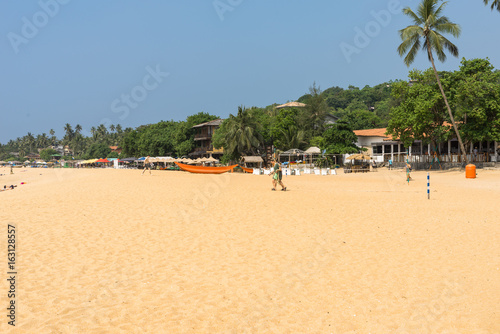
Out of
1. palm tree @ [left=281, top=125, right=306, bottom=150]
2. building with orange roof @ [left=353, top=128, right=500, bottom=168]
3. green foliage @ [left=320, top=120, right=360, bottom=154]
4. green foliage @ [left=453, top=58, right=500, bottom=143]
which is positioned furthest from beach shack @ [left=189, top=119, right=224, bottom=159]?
green foliage @ [left=453, top=58, right=500, bottom=143]

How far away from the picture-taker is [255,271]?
6785 mm

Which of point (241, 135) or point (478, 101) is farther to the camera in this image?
point (241, 135)

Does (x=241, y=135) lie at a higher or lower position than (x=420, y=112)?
lower

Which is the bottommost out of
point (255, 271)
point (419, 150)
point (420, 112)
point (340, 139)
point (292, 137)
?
point (255, 271)

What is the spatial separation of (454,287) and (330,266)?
2050mm

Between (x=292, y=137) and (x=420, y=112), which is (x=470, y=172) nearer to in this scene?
(x=420, y=112)

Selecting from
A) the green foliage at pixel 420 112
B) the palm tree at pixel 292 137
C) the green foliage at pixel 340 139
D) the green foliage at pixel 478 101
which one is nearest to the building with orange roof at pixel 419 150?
the green foliage at pixel 420 112

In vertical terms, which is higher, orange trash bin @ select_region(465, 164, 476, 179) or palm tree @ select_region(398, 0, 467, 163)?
palm tree @ select_region(398, 0, 467, 163)

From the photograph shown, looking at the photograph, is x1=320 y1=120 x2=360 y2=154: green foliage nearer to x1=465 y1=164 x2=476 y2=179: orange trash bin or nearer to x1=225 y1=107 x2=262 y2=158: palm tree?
x1=225 y1=107 x2=262 y2=158: palm tree

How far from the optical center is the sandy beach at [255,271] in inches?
191

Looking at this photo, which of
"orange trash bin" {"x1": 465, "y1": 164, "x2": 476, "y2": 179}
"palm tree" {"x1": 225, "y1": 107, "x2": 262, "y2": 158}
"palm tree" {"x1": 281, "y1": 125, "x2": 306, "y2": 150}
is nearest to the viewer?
"orange trash bin" {"x1": 465, "y1": 164, "x2": 476, "y2": 179}

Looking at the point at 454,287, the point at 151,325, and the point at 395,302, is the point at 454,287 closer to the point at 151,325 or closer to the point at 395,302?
the point at 395,302

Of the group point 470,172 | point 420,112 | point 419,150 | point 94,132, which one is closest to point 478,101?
point 420,112

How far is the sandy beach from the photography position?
15.9 ft
